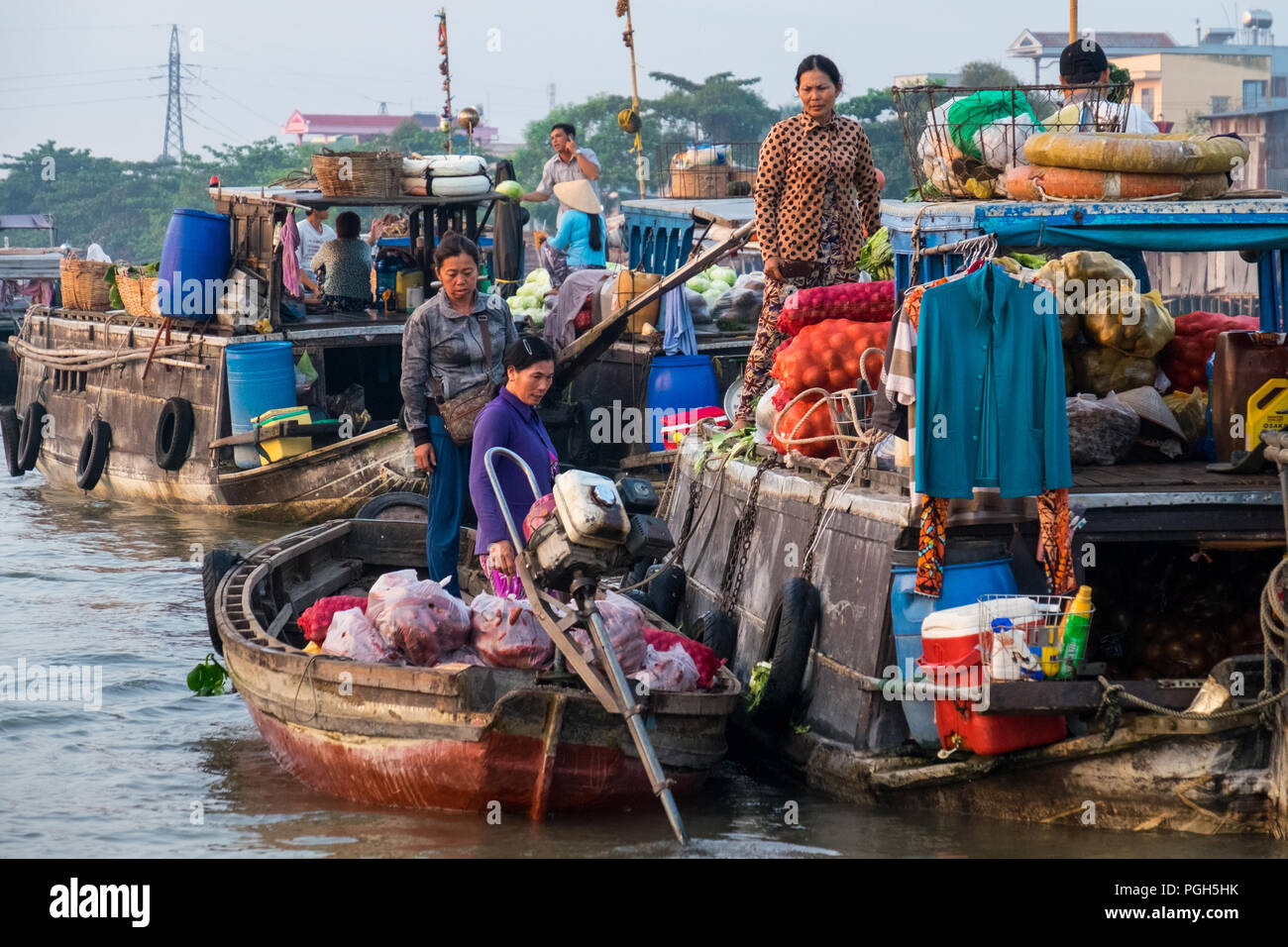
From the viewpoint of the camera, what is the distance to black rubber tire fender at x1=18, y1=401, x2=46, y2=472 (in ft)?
60.7

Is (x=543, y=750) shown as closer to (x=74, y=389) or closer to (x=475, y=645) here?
(x=475, y=645)

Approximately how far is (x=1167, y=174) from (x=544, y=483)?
3.06 metres

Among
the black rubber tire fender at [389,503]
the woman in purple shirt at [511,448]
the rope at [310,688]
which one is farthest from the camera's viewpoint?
the black rubber tire fender at [389,503]

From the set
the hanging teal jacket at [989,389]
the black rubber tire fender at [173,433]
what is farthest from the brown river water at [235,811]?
the black rubber tire fender at [173,433]

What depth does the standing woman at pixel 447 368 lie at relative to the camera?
304 inches

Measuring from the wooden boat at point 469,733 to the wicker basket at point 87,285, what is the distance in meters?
11.5

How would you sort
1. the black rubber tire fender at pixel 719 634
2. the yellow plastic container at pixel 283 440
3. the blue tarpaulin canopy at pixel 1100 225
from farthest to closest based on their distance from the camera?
1. the yellow plastic container at pixel 283 440
2. the black rubber tire fender at pixel 719 634
3. the blue tarpaulin canopy at pixel 1100 225

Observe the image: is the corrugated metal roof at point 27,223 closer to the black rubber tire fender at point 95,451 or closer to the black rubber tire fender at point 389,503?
the black rubber tire fender at point 95,451

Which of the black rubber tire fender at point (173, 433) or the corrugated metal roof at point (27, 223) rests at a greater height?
the corrugated metal roof at point (27, 223)

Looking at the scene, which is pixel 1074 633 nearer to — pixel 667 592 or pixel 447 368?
pixel 667 592

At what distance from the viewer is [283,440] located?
14195 mm

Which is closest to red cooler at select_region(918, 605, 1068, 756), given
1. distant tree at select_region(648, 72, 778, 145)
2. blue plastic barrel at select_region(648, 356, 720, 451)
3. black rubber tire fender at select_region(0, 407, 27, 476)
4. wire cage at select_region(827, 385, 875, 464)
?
wire cage at select_region(827, 385, 875, 464)

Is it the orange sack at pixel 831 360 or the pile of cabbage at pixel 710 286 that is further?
the pile of cabbage at pixel 710 286

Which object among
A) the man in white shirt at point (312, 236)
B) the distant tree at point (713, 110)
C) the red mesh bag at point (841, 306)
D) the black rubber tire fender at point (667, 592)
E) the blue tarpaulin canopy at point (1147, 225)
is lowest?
the black rubber tire fender at point (667, 592)
